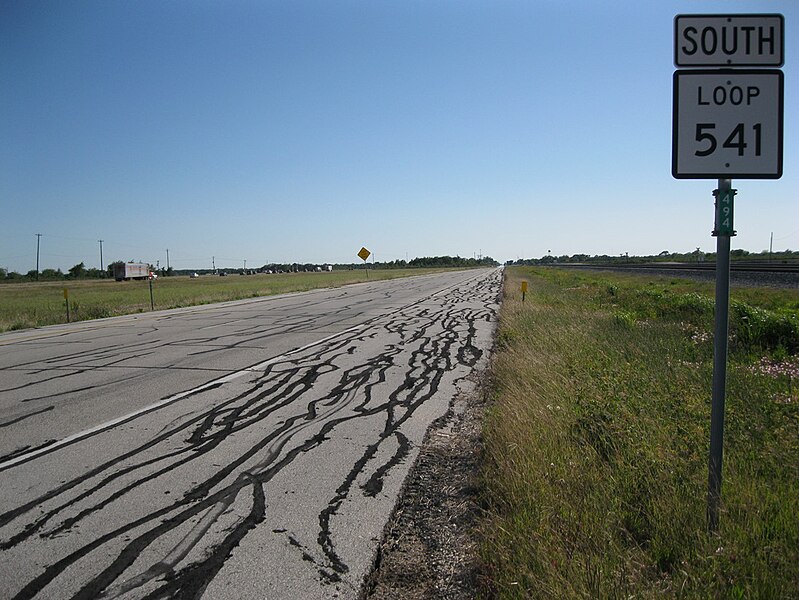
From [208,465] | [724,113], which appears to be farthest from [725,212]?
[208,465]

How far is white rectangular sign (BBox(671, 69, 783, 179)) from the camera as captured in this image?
3096 millimetres

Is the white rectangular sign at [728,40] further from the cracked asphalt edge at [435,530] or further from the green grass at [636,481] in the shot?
the cracked asphalt edge at [435,530]

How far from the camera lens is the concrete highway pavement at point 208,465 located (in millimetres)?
3318

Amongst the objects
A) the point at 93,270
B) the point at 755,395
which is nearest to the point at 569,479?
the point at 755,395

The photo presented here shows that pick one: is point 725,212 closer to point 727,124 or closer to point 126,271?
point 727,124

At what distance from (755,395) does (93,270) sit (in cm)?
15681

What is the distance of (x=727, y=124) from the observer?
3.13 m

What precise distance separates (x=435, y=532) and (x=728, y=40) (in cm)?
363

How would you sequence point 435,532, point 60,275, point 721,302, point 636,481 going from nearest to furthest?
point 721,302 < point 435,532 < point 636,481 < point 60,275

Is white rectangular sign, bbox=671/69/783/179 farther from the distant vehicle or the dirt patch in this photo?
the distant vehicle

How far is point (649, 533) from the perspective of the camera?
132 inches

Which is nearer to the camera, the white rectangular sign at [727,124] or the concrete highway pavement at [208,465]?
the white rectangular sign at [727,124]

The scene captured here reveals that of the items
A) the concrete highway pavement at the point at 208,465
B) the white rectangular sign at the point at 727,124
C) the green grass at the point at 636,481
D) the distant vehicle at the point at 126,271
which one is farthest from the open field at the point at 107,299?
the distant vehicle at the point at 126,271

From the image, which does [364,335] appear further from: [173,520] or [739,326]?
[173,520]
